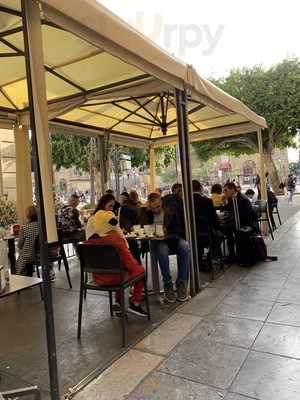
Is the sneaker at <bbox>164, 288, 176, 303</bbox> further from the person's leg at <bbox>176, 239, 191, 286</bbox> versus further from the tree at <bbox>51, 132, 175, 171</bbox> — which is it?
the tree at <bbox>51, 132, 175, 171</bbox>

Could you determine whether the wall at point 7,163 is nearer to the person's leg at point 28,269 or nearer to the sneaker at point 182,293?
the person's leg at point 28,269

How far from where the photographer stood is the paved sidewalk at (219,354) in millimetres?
2068

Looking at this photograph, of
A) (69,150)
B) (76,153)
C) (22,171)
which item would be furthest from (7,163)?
(69,150)

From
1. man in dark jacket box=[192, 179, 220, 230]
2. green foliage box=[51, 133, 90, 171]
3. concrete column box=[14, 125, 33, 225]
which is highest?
green foliage box=[51, 133, 90, 171]

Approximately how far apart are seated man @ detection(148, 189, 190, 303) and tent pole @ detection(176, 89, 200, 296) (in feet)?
0.36

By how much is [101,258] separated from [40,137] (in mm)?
1301

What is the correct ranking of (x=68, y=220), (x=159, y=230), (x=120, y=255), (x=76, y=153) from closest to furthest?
(x=120, y=255)
(x=159, y=230)
(x=68, y=220)
(x=76, y=153)

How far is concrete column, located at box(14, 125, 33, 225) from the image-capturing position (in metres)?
5.29

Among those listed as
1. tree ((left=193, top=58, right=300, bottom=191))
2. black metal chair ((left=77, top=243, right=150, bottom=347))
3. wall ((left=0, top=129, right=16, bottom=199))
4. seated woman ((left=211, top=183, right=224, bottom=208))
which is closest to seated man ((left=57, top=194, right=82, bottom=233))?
black metal chair ((left=77, top=243, right=150, bottom=347))

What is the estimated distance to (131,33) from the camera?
254cm

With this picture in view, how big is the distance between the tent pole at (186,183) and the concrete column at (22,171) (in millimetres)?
Result: 2856

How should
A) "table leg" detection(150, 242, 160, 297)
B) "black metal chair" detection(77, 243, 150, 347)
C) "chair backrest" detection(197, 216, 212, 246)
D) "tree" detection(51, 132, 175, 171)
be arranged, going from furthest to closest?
"tree" detection(51, 132, 175, 171), "chair backrest" detection(197, 216, 212, 246), "table leg" detection(150, 242, 160, 297), "black metal chair" detection(77, 243, 150, 347)

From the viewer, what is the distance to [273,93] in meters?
15.0

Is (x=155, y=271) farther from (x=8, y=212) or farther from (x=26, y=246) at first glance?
(x=8, y=212)
